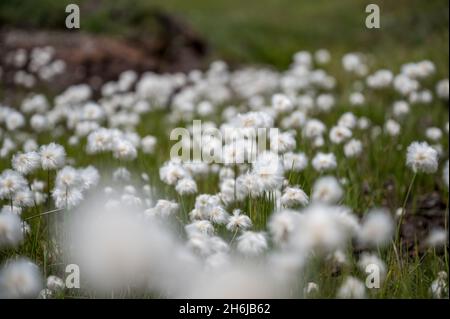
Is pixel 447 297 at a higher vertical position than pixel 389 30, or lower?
lower

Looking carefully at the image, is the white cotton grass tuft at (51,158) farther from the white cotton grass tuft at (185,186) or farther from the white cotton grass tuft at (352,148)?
the white cotton grass tuft at (352,148)

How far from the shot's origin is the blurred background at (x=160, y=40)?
8125 millimetres

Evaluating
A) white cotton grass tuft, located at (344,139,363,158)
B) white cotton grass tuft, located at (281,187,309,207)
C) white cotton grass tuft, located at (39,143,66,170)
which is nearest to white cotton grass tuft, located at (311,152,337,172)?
white cotton grass tuft, located at (344,139,363,158)

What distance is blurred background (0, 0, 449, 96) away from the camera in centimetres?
812

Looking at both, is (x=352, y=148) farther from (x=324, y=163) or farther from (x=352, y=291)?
(x=352, y=291)

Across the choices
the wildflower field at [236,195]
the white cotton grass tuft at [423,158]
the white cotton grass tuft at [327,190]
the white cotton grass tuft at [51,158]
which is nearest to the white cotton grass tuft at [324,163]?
the wildflower field at [236,195]

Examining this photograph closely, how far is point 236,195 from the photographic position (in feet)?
9.91

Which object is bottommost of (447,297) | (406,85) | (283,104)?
(447,297)

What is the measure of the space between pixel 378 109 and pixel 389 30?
630 centimetres

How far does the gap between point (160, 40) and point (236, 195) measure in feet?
22.2

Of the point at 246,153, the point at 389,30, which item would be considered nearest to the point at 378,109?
the point at 246,153

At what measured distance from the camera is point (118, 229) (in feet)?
6.44

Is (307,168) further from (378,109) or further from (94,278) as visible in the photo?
(378,109)

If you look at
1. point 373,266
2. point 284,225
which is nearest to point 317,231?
point 284,225
